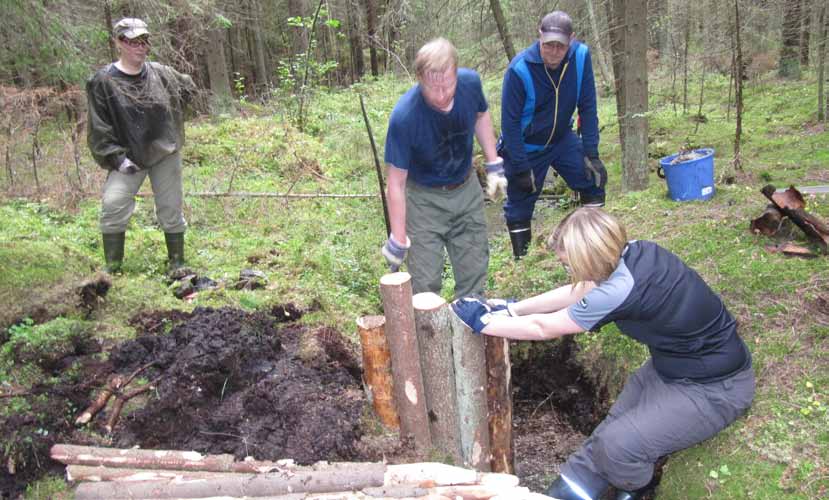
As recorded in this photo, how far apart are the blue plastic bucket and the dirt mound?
365cm

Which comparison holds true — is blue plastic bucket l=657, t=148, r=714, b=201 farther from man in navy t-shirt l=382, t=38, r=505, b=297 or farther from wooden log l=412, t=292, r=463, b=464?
wooden log l=412, t=292, r=463, b=464

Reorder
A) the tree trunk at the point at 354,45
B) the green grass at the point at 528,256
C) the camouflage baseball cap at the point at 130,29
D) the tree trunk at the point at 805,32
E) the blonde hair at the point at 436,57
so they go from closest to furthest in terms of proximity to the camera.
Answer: the green grass at the point at 528,256 → the blonde hair at the point at 436,57 → the camouflage baseball cap at the point at 130,29 → the tree trunk at the point at 805,32 → the tree trunk at the point at 354,45

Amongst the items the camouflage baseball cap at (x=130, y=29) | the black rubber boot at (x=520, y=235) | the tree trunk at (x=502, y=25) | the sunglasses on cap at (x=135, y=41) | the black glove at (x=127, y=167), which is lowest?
the black rubber boot at (x=520, y=235)

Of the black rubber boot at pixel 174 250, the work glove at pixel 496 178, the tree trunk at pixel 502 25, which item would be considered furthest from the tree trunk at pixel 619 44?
the black rubber boot at pixel 174 250

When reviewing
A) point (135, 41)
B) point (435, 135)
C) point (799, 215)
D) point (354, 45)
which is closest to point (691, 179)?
point (799, 215)

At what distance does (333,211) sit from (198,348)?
16.5 ft

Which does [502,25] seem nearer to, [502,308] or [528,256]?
[528,256]

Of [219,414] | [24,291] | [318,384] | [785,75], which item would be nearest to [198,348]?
[219,414]

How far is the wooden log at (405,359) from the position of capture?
289 cm

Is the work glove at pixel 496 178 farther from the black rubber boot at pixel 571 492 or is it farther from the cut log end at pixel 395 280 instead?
the black rubber boot at pixel 571 492

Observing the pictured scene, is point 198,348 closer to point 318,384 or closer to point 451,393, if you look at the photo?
point 318,384

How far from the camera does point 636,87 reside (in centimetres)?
634

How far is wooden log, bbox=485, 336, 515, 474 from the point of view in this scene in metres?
3.04

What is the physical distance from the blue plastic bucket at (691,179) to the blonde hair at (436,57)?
10.7 ft
